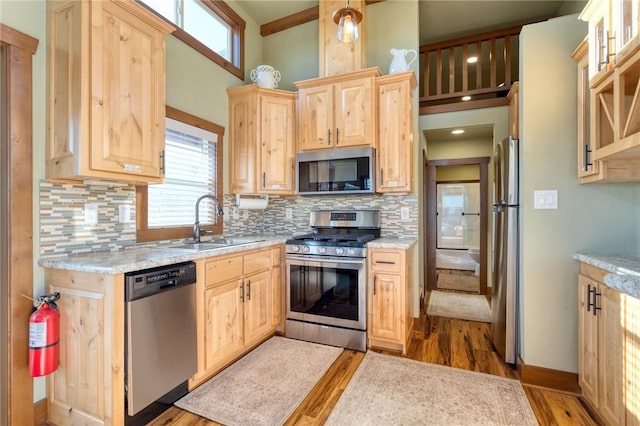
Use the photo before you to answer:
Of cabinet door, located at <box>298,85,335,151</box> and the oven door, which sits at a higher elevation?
cabinet door, located at <box>298,85,335,151</box>

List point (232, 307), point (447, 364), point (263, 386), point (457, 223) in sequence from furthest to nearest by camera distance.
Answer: point (457, 223)
point (447, 364)
point (232, 307)
point (263, 386)

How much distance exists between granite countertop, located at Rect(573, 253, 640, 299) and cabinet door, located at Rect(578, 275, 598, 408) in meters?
0.14

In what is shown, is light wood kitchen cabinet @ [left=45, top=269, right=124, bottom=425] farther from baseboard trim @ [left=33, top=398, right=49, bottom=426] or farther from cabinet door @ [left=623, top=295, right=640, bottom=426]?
cabinet door @ [left=623, top=295, right=640, bottom=426]

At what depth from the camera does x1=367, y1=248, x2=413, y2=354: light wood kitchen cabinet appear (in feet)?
8.30

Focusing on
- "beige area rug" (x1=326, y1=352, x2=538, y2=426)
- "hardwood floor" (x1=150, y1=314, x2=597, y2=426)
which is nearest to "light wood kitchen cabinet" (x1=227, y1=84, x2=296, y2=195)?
"hardwood floor" (x1=150, y1=314, x2=597, y2=426)

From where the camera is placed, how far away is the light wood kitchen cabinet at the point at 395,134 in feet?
9.09

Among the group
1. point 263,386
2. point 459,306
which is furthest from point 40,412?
point 459,306

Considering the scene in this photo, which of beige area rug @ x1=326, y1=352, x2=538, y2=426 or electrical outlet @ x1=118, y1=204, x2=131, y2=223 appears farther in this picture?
electrical outlet @ x1=118, y1=204, x2=131, y2=223

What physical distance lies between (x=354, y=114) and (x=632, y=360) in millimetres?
2493

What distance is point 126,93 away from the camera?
181cm

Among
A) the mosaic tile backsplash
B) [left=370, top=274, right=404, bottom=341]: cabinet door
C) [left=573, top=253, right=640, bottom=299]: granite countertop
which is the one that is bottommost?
[left=370, top=274, right=404, bottom=341]: cabinet door

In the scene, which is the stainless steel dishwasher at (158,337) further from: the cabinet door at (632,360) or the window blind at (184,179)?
the cabinet door at (632,360)

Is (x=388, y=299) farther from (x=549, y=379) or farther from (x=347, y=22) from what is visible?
(x=347, y=22)

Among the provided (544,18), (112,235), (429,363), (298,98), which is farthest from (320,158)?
(544,18)
